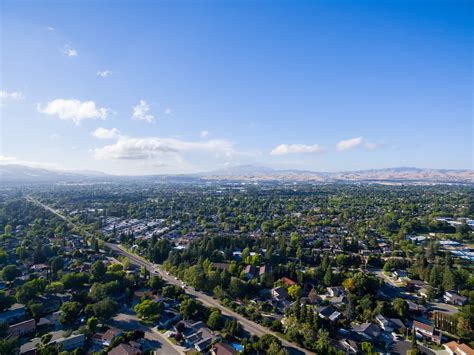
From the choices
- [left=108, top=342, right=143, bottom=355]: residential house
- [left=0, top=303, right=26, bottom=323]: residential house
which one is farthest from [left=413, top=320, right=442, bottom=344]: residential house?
[left=0, top=303, right=26, bottom=323]: residential house

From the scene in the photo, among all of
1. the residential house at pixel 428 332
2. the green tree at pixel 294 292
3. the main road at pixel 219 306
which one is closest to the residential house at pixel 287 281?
the green tree at pixel 294 292

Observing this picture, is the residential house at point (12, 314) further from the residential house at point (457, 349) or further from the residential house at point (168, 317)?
the residential house at point (457, 349)

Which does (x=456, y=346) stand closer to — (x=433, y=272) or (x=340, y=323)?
(x=340, y=323)

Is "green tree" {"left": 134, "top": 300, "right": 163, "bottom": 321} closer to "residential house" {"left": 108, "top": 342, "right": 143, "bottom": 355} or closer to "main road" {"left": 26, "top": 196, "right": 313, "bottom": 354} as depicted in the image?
"residential house" {"left": 108, "top": 342, "right": 143, "bottom": 355}

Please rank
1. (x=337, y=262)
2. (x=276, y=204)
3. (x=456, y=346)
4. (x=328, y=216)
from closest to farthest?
(x=456, y=346) → (x=337, y=262) → (x=328, y=216) → (x=276, y=204)

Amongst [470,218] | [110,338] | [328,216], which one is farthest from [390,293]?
[470,218]

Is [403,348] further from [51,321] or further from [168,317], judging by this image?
[51,321]
